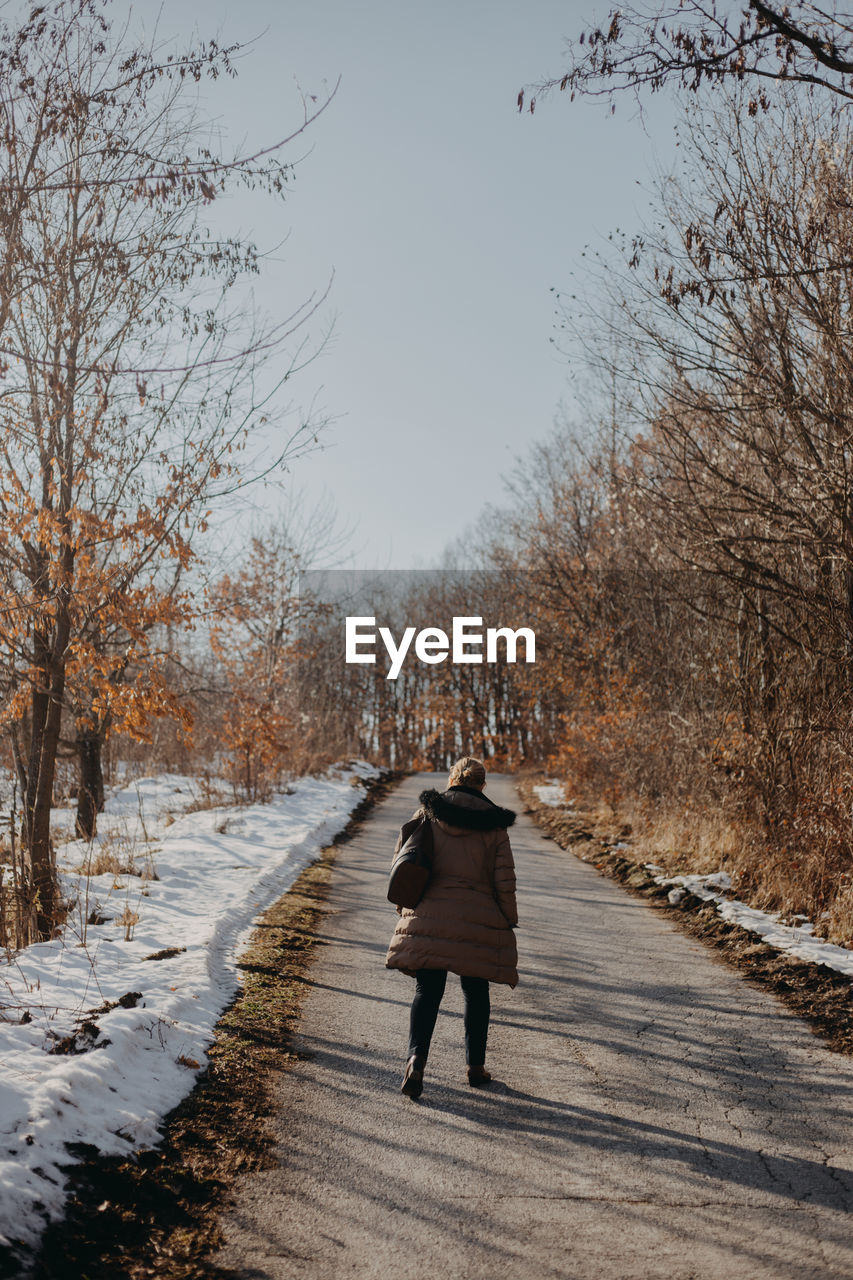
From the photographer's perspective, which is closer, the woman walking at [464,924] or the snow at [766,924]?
the woman walking at [464,924]

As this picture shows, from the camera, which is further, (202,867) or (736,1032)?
(202,867)

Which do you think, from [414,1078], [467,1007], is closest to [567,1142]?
[414,1078]

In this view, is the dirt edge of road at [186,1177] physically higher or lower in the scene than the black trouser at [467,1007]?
lower

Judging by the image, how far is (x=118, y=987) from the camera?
275 inches

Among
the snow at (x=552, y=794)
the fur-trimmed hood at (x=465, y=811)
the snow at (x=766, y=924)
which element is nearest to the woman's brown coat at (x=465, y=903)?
the fur-trimmed hood at (x=465, y=811)

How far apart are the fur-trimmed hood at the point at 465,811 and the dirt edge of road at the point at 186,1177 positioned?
1.78m

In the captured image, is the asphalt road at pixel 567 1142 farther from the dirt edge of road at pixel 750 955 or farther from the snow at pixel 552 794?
the snow at pixel 552 794

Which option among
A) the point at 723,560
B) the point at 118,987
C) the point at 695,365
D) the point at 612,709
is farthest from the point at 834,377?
the point at 612,709

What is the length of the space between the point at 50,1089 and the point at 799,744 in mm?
8954

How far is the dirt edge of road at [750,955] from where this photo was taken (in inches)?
267

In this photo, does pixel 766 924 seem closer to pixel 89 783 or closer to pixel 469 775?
pixel 469 775

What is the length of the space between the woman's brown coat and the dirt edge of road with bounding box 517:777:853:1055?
93.3 inches

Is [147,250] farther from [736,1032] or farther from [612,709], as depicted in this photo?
[612,709]

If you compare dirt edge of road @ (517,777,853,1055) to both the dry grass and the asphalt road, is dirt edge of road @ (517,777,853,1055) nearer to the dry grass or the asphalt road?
the asphalt road
